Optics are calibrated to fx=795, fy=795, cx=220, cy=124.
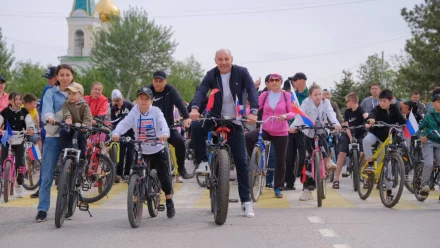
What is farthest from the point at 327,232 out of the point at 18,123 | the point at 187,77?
the point at 187,77

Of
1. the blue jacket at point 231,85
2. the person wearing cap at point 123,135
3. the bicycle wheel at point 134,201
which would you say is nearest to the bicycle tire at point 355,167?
the person wearing cap at point 123,135

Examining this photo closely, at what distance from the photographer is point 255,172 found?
11977 mm

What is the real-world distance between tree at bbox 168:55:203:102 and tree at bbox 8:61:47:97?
20719 millimetres

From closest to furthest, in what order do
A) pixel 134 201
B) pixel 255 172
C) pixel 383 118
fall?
pixel 134 201, pixel 255 172, pixel 383 118

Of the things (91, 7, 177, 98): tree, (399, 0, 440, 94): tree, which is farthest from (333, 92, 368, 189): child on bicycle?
(91, 7, 177, 98): tree

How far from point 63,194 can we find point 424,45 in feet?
138

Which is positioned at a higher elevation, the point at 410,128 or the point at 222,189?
the point at 410,128

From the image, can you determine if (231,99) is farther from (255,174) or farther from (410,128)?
(410,128)

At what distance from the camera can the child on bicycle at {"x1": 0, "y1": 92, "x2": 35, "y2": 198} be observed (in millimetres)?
12914

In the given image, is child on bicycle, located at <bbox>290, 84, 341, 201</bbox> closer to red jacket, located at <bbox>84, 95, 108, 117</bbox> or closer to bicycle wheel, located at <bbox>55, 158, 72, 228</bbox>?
red jacket, located at <bbox>84, 95, 108, 117</bbox>

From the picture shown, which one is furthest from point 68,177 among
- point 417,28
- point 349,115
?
point 417,28

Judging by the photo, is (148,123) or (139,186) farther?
(148,123)

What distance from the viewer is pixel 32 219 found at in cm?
992

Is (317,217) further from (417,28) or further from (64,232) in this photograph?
(417,28)
